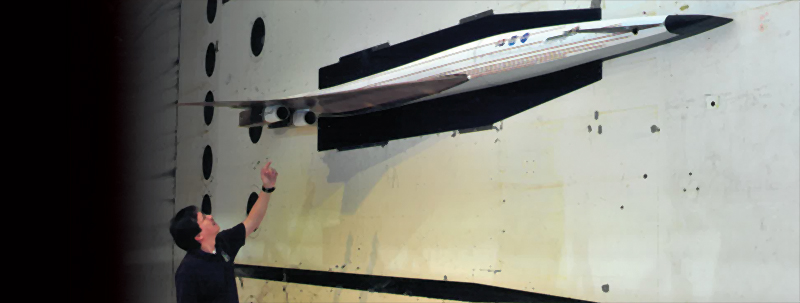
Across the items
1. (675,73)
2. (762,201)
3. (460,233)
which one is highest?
(675,73)

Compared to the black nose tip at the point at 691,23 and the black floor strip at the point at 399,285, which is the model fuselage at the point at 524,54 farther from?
the black floor strip at the point at 399,285

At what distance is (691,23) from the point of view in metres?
1.23

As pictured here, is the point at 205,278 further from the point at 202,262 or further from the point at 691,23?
the point at 691,23

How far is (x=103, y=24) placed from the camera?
2572 millimetres

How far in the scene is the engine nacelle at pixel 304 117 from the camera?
2029 millimetres

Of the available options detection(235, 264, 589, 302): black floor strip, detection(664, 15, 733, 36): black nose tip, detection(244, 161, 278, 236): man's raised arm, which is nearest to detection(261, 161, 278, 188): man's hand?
detection(244, 161, 278, 236): man's raised arm

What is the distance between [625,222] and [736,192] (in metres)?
0.23

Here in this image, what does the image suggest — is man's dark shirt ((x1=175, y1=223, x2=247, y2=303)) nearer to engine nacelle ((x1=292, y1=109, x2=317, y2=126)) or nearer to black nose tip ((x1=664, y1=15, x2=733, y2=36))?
engine nacelle ((x1=292, y1=109, x2=317, y2=126))

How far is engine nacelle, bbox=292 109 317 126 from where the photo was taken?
203 cm

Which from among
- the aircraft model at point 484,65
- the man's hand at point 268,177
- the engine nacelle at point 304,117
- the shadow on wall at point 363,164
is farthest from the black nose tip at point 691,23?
the man's hand at point 268,177

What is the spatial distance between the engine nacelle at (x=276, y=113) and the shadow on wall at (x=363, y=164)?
0.72 feet

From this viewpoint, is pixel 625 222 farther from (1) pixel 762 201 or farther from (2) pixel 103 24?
(2) pixel 103 24

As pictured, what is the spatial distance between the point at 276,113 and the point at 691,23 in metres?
1.27

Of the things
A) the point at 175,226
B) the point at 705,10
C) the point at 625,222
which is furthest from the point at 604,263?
the point at 175,226
